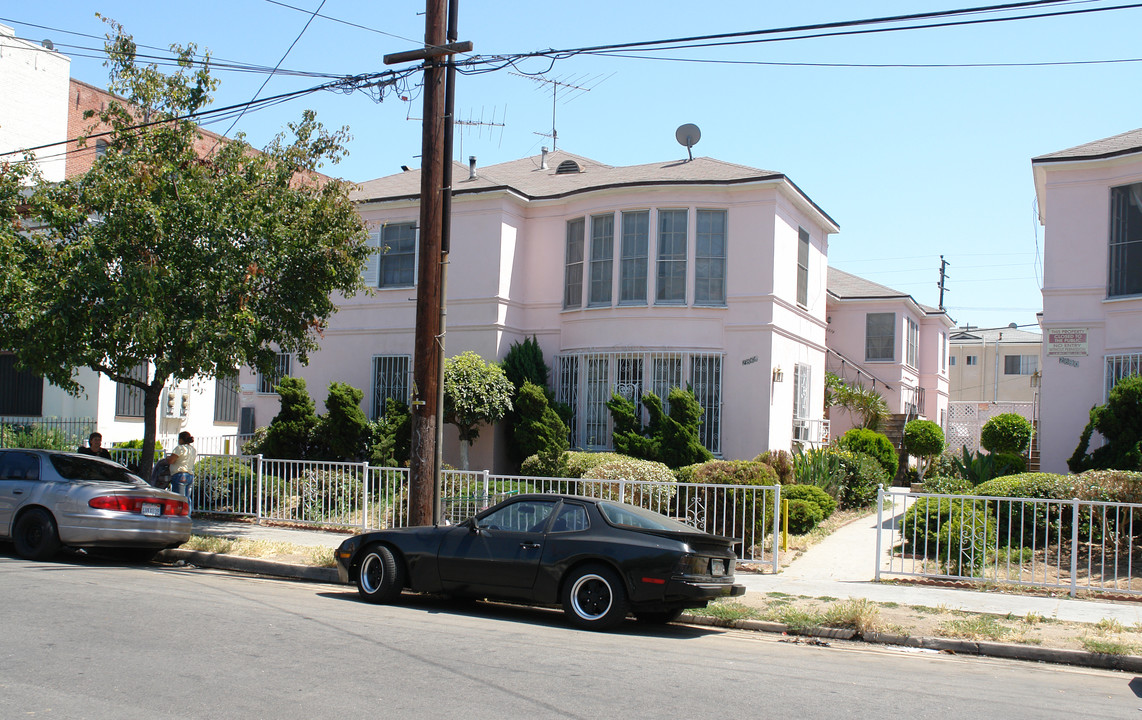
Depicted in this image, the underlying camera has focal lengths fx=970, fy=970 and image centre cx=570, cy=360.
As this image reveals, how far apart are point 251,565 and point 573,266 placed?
1028cm

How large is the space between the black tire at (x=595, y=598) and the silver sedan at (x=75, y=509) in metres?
6.26

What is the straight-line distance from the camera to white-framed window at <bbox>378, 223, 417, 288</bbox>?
2205 cm

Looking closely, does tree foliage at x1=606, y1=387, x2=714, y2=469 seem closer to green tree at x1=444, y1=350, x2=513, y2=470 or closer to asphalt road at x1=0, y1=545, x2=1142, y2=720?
green tree at x1=444, y1=350, x2=513, y2=470

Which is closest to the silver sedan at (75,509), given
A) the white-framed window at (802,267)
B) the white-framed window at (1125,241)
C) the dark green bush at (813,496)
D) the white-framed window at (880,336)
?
the dark green bush at (813,496)

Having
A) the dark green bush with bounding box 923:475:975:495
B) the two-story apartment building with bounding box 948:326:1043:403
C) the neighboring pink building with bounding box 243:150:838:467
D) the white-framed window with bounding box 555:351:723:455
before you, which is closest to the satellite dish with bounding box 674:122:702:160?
the neighboring pink building with bounding box 243:150:838:467

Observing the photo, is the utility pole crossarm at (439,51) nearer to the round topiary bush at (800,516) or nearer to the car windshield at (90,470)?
the car windshield at (90,470)

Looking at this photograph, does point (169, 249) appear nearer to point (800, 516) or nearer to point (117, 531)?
point (117, 531)

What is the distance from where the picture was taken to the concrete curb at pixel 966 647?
8391mm

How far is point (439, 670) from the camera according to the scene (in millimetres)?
6965

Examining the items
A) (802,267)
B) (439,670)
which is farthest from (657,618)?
(802,267)

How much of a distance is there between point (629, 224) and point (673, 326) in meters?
2.36

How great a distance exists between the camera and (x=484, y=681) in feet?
21.9

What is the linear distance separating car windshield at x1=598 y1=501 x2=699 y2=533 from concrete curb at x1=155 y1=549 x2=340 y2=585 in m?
4.20

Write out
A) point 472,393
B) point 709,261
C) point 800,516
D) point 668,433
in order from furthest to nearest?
point 709,261, point 472,393, point 668,433, point 800,516
